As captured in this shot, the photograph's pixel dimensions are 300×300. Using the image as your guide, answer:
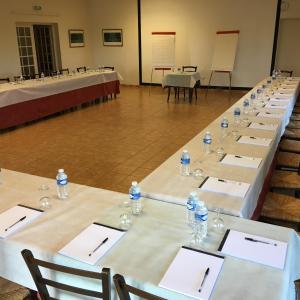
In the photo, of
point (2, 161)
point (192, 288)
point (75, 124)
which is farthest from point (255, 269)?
point (75, 124)

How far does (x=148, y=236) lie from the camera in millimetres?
1843

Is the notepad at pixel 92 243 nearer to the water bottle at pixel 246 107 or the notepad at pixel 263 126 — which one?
the notepad at pixel 263 126

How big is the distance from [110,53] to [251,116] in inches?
366

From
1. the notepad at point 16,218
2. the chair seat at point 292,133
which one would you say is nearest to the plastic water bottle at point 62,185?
Answer: the notepad at point 16,218

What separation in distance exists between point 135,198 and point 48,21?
1023 centimetres

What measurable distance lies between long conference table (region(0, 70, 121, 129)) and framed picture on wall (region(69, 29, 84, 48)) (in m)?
3.25

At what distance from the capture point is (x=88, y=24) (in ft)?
41.3

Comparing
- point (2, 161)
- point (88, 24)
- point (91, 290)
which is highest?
point (88, 24)

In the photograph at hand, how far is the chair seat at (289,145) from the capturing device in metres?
4.11

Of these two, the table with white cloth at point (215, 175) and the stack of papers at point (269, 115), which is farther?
the stack of papers at point (269, 115)

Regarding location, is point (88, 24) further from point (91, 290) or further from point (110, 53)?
point (91, 290)

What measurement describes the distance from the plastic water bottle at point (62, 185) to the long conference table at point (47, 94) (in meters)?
4.57

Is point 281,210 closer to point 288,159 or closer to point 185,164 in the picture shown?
point 185,164

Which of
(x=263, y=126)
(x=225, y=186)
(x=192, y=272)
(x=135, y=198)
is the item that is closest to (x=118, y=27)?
(x=263, y=126)
